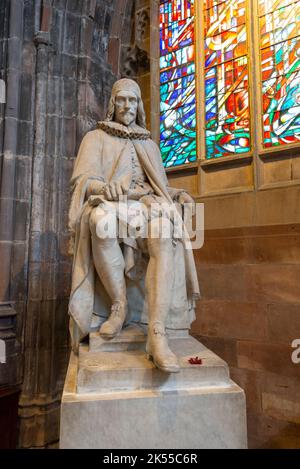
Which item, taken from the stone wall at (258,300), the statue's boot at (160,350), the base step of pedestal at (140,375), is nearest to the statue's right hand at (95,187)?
the statue's boot at (160,350)

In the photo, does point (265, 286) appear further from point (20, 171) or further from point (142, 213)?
point (20, 171)

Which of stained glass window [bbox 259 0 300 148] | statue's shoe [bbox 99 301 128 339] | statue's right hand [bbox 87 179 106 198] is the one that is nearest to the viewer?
statue's shoe [bbox 99 301 128 339]

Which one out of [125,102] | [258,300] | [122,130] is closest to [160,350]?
[122,130]

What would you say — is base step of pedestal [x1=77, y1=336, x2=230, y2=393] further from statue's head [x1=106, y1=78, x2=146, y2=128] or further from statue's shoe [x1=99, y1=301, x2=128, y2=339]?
statue's head [x1=106, y1=78, x2=146, y2=128]

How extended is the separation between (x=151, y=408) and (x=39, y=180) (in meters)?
2.47

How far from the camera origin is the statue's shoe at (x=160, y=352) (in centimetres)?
131

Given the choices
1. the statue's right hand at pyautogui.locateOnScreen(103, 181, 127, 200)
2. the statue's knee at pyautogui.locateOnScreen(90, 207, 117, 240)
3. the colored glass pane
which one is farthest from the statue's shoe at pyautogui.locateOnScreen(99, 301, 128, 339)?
the colored glass pane

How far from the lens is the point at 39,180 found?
10.7ft

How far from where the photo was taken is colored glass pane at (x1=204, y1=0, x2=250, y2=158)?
3.40 meters

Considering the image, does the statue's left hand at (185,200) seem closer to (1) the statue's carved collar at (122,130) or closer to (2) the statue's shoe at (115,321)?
(1) the statue's carved collar at (122,130)

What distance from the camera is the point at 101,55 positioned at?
3.84 metres

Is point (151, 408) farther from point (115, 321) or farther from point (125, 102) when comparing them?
point (125, 102)

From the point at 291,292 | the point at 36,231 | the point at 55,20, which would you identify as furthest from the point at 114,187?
the point at 55,20

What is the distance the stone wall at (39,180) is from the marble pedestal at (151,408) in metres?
1.86
